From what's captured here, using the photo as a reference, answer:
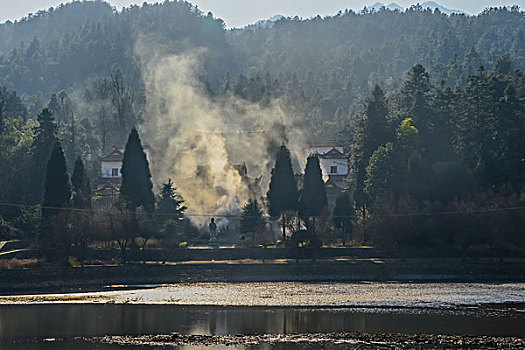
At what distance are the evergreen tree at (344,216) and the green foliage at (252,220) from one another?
7.28m

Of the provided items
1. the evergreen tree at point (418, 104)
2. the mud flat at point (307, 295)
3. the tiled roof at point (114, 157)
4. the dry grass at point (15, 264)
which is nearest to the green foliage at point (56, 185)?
the dry grass at point (15, 264)

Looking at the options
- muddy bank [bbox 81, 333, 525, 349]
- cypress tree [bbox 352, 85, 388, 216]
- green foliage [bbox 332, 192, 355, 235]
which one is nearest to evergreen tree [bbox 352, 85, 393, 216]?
cypress tree [bbox 352, 85, 388, 216]

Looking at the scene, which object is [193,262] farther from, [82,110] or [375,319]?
[82,110]

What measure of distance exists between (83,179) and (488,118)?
1598 inches

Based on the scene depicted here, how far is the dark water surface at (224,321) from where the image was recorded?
38.3 m

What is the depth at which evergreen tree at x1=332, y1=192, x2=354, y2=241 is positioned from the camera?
75625mm

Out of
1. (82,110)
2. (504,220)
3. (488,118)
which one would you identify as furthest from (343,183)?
(82,110)

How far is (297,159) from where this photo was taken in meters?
116

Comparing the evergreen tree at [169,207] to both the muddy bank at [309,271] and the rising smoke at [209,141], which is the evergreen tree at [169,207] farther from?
the muddy bank at [309,271]

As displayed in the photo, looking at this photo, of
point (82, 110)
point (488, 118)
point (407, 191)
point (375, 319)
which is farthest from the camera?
point (82, 110)

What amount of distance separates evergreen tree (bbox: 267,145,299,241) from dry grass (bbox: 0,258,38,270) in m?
21.8

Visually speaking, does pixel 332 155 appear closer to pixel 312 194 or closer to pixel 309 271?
pixel 312 194

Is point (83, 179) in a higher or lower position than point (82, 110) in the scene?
lower

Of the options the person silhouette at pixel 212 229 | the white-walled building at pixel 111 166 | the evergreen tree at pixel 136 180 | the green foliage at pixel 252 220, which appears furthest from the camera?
the white-walled building at pixel 111 166
